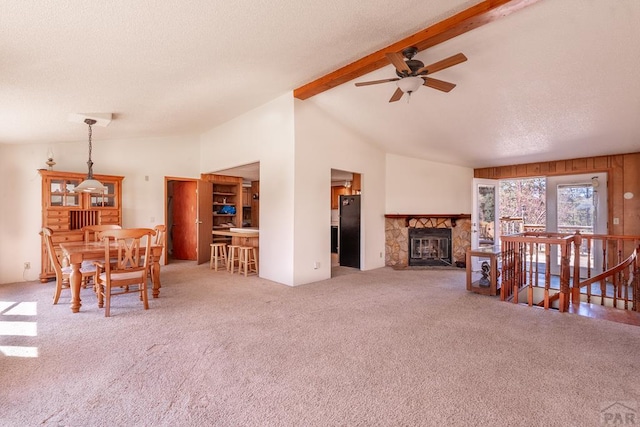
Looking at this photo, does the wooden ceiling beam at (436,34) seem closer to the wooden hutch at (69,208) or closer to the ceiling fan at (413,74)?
the ceiling fan at (413,74)

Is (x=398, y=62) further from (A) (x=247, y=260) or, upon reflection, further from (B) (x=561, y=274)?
(A) (x=247, y=260)

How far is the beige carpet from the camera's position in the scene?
1.79 metres

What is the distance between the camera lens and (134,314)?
3.47m

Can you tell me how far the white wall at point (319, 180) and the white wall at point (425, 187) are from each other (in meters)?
0.83

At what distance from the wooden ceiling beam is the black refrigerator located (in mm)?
2665

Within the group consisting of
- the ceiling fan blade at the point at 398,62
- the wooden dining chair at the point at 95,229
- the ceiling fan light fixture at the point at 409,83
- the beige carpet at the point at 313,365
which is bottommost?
the beige carpet at the point at 313,365

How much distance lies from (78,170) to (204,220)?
2.44 m

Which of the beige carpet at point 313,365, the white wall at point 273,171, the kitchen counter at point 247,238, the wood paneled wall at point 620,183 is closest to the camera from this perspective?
the beige carpet at point 313,365

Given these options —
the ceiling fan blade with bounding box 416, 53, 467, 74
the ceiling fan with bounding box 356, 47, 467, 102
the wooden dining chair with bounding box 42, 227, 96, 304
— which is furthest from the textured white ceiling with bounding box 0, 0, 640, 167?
the wooden dining chair with bounding box 42, 227, 96, 304

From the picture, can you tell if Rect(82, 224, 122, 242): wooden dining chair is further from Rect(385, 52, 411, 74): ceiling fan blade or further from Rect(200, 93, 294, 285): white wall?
Rect(385, 52, 411, 74): ceiling fan blade

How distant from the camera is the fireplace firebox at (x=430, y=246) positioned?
6762 mm

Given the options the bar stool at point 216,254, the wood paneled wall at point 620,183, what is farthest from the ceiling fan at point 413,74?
the wood paneled wall at point 620,183

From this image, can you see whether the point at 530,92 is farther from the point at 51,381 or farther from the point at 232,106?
the point at 51,381

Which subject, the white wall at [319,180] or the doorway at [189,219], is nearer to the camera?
the white wall at [319,180]
